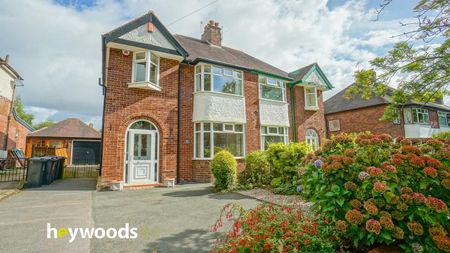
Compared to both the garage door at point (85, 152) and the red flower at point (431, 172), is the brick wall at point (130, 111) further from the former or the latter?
the garage door at point (85, 152)

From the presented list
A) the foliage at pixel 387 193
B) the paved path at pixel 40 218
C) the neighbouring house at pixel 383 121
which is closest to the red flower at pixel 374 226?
the foliage at pixel 387 193

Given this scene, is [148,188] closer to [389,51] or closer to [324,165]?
[324,165]

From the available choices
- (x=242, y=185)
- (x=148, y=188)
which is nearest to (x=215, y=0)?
(x=242, y=185)

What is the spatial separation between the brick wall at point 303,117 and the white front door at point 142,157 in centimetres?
931

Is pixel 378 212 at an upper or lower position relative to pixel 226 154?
lower

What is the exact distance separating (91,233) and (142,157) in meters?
5.42

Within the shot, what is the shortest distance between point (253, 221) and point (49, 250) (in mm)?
3138

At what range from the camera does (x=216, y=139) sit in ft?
34.9

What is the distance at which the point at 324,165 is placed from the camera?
2.70 meters

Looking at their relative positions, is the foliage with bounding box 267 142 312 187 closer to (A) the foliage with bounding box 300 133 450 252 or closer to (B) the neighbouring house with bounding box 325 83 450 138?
(A) the foliage with bounding box 300 133 450 252

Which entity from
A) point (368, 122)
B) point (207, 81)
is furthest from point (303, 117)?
point (368, 122)

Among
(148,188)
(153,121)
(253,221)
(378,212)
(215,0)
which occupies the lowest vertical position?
(148,188)

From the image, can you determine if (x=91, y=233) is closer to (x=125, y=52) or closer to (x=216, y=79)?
(x=125, y=52)

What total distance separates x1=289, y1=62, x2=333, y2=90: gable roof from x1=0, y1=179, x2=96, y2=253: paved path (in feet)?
43.2
